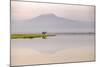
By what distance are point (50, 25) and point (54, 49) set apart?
298mm

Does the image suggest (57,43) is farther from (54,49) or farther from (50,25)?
(50,25)

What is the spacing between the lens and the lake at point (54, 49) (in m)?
2.23

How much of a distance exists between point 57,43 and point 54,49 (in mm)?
84

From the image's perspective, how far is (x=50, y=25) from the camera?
2354mm

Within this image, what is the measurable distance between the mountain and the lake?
0.09 m

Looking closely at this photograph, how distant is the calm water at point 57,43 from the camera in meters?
2.25

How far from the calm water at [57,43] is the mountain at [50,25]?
0.09 meters

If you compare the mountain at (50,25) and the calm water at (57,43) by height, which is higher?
the mountain at (50,25)

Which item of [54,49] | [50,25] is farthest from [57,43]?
[50,25]

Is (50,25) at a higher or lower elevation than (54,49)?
higher

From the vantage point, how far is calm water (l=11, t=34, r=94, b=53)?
2.25 meters
